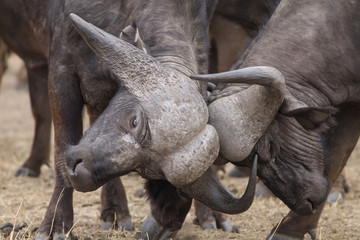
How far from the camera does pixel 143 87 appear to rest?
407 cm

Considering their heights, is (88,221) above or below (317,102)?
below

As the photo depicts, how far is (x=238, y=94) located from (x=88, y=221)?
1.98m

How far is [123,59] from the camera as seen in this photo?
13.4ft

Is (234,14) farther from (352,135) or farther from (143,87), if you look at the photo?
(143,87)

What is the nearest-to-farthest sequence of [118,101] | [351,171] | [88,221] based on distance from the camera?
[118,101] < [88,221] < [351,171]

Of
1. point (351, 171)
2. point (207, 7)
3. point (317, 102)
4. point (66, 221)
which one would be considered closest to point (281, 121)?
point (317, 102)

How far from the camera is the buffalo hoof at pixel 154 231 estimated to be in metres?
4.94

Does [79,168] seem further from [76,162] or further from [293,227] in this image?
[293,227]

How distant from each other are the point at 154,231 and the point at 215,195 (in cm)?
77

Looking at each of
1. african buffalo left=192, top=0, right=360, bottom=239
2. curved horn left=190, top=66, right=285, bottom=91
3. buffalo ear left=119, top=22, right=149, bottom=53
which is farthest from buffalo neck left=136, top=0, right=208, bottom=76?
curved horn left=190, top=66, right=285, bottom=91

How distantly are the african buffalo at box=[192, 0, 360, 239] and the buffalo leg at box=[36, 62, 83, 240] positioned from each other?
1099 mm

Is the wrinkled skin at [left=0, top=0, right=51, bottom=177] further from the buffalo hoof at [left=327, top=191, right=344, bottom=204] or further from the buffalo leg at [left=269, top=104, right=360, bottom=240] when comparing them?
the buffalo hoof at [left=327, top=191, right=344, bottom=204]

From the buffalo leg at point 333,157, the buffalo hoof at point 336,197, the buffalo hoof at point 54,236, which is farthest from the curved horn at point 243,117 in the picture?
the buffalo hoof at point 336,197

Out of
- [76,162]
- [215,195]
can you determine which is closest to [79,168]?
[76,162]
